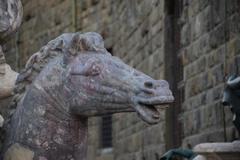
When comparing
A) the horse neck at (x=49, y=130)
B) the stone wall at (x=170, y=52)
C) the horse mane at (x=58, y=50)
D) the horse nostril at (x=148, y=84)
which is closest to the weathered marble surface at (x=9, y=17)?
the horse mane at (x=58, y=50)

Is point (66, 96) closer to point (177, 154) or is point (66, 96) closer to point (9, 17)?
point (9, 17)

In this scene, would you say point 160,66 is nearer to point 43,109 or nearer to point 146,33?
point 146,33

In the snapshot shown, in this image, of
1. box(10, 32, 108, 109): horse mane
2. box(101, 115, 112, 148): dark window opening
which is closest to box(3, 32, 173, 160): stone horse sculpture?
box(10, 32, 108, 109): horse mane

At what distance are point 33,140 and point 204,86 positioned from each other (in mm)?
6086

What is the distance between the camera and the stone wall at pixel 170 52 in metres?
8.11

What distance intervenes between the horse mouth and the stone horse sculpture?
80mm

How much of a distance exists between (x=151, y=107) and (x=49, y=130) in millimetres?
374

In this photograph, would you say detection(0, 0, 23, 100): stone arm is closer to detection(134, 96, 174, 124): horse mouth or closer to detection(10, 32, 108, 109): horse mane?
detection(10, 32, 108, 109): horse mane

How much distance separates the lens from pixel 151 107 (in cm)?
262

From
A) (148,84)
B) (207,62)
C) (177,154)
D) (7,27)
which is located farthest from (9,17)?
(207,62)


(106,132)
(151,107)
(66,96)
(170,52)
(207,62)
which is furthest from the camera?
(106,132)

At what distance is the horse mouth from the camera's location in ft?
8.45

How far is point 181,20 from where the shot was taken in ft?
32.9

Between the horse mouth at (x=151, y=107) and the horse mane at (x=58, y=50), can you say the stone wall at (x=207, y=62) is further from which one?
the horse mouth at (x=151, y=107)
